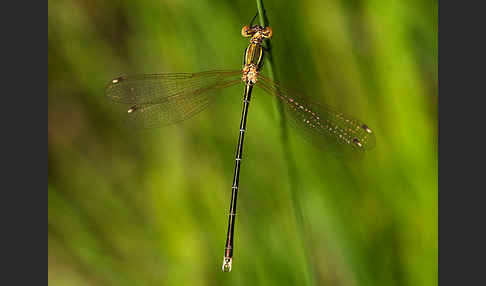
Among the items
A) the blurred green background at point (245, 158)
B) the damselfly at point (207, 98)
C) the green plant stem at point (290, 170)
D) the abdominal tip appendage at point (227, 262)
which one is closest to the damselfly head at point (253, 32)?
the damselfly at point (207, 98)

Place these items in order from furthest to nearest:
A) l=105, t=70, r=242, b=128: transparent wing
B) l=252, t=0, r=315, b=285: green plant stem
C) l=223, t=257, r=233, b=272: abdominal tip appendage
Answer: l=105, t=70, r=242, b=128: transparent wing, l=223, t=257, r=233, b=272: abdominal tip appendage, l=252, t=0, r=315, b=285: green plant stem

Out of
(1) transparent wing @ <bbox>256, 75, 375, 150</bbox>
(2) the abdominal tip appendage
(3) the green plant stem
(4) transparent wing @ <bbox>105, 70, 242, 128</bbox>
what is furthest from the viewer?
(4) transparent wing @ <bbox>105, 70, 242, 128</bbox>

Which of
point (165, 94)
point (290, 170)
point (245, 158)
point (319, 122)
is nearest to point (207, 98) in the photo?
point (165, 94)

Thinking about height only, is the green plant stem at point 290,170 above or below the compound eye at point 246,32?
below

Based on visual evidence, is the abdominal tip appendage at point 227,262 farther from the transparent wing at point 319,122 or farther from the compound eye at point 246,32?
the compound eye at point 246,32

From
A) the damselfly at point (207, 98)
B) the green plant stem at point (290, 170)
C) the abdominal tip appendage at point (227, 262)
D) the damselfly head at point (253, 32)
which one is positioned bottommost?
the abdominal tip appendage at point (227, 262)

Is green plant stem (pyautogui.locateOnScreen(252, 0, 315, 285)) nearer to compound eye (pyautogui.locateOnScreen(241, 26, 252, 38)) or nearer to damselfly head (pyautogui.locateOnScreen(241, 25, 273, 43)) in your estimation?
damselfly head (pyautogui.locateOnScreen(241, 25, 273, 43))

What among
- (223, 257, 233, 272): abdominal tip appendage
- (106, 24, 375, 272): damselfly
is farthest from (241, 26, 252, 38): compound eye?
(223, 257, 233, 272): abdominal tip appendage

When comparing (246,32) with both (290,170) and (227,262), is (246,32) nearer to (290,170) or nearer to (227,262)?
(290,170)
